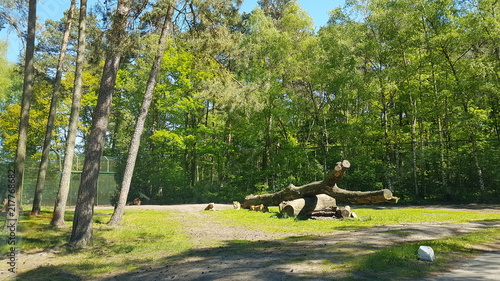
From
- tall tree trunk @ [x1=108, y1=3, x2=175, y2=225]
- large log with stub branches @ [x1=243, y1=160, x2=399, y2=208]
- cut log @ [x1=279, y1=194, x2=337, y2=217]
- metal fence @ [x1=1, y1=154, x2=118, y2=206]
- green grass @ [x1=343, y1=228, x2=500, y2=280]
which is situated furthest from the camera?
metal fence @ [x1=1, y1=154, x2=118, y2=206]

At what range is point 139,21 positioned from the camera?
1095 cm

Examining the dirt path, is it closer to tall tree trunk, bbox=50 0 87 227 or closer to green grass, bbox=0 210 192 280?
green grass, bbox=0 210 192 280

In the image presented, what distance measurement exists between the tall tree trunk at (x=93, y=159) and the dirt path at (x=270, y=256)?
2.49 m

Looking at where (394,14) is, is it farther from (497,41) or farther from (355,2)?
(497,41)

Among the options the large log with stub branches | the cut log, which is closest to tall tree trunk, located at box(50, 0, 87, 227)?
the cut log

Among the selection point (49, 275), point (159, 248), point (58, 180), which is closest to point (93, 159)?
point (159, 248)

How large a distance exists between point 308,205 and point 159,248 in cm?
708

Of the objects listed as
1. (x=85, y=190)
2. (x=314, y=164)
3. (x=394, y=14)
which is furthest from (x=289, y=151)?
(x=85, y=190)

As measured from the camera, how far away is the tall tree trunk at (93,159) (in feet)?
27.1

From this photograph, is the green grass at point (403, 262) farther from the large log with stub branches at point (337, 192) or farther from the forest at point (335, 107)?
the forest at point (335, 107)

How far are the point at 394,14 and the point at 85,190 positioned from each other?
820 inches

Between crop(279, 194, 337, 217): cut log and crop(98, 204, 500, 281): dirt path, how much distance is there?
408 cm

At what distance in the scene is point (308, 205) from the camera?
1373cm

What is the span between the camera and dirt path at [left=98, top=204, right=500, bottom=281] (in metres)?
5.19
